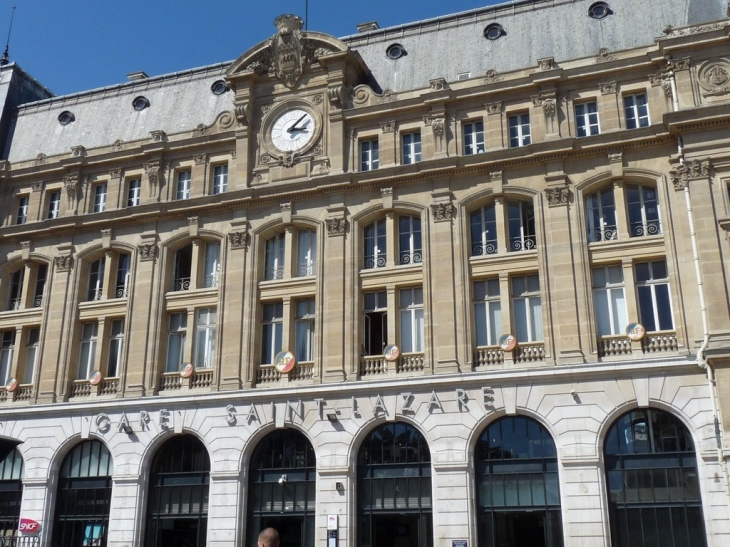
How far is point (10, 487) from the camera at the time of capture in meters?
35.4

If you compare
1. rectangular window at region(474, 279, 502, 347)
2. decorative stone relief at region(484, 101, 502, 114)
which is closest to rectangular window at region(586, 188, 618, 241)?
rectangular window at region(474, 279, 502, 347)

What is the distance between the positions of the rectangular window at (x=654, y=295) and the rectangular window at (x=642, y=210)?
1.32 metres

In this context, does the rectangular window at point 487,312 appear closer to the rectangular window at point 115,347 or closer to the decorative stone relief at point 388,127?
the decorative stone relief at point 388,127

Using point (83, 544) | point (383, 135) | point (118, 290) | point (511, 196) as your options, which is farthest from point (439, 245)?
point (83, 544)

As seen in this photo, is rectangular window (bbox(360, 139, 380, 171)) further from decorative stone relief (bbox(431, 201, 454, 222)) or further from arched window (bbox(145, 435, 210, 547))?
arched window (bbox(145, 435, 210, 547))

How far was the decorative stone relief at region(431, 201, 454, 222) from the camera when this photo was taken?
3281cm

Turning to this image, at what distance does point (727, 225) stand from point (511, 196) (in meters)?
8.19

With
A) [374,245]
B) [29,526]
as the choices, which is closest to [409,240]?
[374,245]

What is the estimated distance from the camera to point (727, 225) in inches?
1125

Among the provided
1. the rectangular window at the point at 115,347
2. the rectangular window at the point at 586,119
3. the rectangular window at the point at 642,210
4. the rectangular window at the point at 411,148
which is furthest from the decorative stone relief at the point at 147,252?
the rectangular window at the point at 642,210

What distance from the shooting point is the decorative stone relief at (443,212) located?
32812 millimetres

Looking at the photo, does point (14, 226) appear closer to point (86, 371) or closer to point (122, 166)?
point (122, 166)

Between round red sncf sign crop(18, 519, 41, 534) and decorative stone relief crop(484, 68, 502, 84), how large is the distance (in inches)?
1048

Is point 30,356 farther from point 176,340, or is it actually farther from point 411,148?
point 411,148
